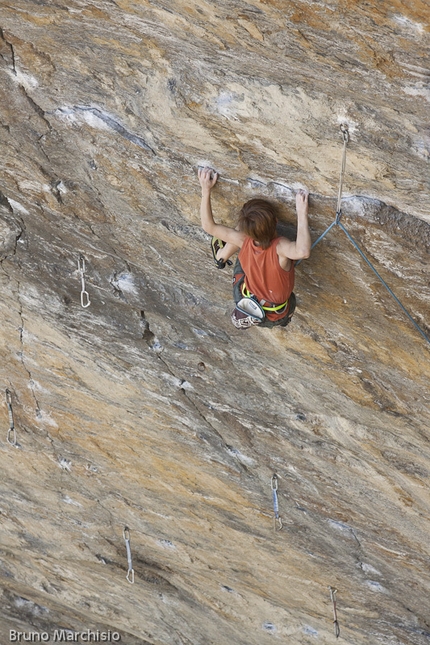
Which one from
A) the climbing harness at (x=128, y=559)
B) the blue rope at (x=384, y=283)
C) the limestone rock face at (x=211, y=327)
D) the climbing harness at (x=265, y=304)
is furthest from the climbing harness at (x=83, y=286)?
the climbing harness at (x=128, y=559)

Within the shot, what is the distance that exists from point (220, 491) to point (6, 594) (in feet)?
17.4

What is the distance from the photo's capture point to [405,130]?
4.55m

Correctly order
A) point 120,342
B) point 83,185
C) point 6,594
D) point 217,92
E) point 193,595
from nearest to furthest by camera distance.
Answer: point 217,92
point 83,185
point 120,342
point 193,595
point 6,594

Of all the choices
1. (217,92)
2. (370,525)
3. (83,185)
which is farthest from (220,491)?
(217,92)

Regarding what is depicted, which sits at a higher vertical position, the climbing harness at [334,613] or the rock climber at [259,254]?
the rock climber at [259,254]

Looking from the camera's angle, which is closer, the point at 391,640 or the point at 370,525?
the point at 370,525

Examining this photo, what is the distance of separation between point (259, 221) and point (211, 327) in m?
1.76

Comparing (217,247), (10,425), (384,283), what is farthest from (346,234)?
(10,425)

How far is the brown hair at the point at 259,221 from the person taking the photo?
16.1ft

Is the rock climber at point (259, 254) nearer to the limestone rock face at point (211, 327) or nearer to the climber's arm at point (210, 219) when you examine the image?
the climber's arm at point (210, 219)

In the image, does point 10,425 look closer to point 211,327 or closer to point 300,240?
point 211,327

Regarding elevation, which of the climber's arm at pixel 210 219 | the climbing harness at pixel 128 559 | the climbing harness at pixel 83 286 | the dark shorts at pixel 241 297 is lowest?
the climbing harness at pixel 128 559

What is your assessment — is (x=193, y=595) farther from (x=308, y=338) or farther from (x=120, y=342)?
(x=308, y=338)

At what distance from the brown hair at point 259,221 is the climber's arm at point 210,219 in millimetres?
250
